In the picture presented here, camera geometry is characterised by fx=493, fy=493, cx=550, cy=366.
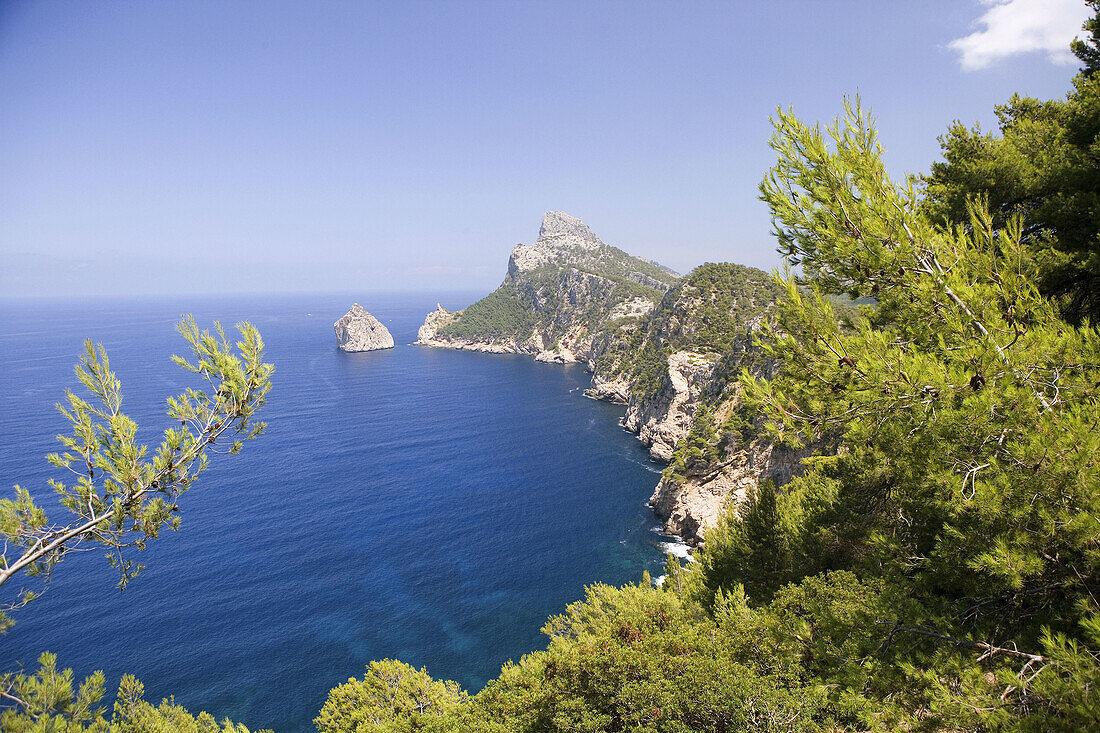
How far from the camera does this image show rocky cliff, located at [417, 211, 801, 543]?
41.6 metres

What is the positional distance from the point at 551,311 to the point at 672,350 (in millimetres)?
73847

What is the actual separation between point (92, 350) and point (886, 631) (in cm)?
1106

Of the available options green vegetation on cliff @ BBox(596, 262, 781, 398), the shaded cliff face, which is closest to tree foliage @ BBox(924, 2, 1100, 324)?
green vegetation on cliff @ BBox(596, 262, 781, 398)

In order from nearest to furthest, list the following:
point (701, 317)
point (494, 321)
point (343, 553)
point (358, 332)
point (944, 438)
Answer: point (944, 438) → point (343, 553) → point (701, 317) → point (358, 332) → point (494, 321)

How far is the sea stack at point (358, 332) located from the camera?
13388cm

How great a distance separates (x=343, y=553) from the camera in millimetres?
39125

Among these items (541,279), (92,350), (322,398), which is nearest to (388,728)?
(92,350)

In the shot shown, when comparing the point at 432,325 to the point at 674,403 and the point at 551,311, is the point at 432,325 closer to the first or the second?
the point at 551,311

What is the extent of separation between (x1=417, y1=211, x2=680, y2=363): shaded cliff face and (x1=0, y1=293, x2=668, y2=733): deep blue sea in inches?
1787

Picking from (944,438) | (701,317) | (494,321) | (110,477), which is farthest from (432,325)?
(944,438)

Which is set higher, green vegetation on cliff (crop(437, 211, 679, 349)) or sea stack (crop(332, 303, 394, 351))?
green vegetation on cliff (crop(437, 211, 679, 349))

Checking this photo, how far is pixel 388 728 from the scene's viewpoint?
50.9ft

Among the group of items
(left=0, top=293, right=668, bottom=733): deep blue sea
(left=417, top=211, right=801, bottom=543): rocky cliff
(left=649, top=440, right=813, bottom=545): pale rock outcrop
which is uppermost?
(left=417, top=211, right=801, bottom=543): rocky cliff

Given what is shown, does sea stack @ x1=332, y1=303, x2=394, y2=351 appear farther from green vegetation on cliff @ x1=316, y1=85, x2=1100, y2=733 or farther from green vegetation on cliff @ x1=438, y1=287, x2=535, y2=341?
green vegetation on cliff @ x1=316, y1=85, x2=1100, y2=733
